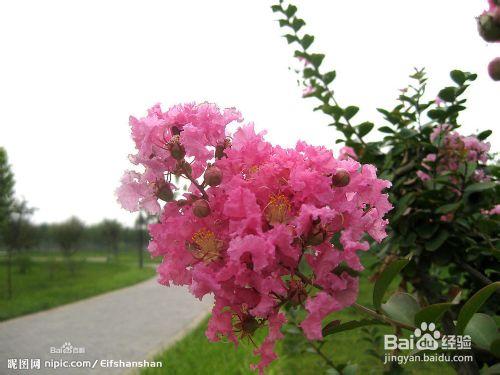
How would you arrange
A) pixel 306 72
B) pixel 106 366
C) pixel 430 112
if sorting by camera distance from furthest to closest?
pixel 106 366 → pixel 306 72 → pixel 430 112

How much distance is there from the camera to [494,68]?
0.83 m

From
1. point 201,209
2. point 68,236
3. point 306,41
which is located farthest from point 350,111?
point 68,236

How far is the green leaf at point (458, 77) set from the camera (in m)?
1.87

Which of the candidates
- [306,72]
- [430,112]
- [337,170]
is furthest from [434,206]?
[337,170]

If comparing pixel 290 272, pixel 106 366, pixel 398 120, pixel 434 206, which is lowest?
pixel 106 366

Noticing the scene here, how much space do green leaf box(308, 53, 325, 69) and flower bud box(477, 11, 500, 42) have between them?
5.27 ft

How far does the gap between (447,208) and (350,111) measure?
2.20 feet

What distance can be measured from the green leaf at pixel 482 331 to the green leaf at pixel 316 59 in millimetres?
1632

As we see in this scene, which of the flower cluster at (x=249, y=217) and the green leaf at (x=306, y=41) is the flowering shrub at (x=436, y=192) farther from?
the flower cluster at (x=249, y=217)

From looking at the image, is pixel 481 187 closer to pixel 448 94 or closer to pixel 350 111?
pixel 448 94

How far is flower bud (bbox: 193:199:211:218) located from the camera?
33.9 inches

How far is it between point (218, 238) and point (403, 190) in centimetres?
138

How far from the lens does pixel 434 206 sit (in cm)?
194

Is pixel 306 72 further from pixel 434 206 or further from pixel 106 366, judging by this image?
pixel 106 366
